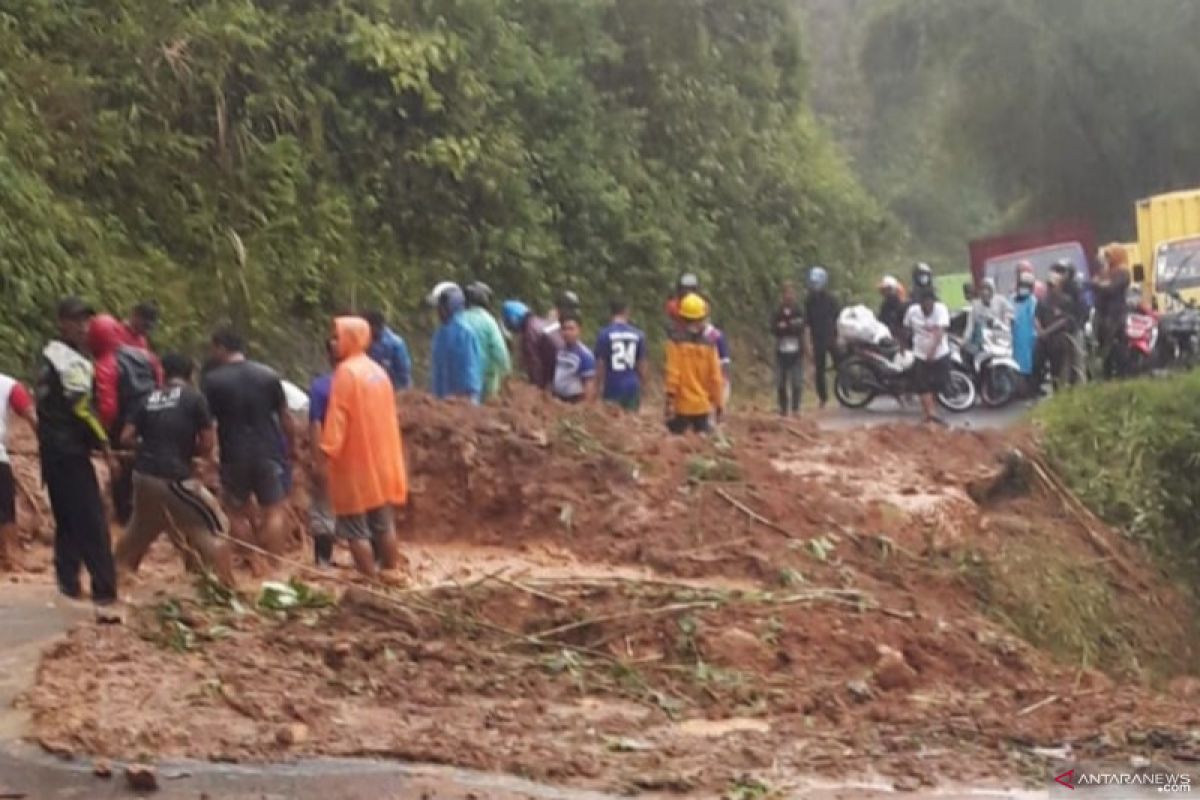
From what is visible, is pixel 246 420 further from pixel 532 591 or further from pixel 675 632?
pixel 675 632

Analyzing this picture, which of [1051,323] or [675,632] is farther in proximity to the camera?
[1051,323]

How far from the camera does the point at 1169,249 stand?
89.7 feet

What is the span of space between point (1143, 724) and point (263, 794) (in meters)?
4.06

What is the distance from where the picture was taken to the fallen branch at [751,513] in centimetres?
1271

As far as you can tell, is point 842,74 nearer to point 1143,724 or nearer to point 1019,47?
point 1019,47

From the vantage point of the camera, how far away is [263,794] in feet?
23.9

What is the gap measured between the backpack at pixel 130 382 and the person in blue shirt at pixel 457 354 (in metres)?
3.61

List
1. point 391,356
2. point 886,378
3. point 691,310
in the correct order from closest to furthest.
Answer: point 391,356
point 691,310
point 886,378

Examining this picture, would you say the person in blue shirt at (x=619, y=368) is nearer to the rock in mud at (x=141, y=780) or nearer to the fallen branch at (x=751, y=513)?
the fallen branch at (x=751, y=513)

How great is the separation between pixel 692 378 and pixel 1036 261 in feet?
56.4

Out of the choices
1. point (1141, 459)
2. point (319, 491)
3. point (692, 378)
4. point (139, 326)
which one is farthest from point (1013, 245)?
point (319, 491)

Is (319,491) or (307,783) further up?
(319,491)

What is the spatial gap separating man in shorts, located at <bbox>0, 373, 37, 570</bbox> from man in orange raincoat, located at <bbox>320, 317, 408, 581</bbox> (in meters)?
1.62

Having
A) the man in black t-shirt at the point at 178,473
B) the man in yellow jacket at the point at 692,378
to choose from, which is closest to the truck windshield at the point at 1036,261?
the man in yellow jacket at the point at 692,378
